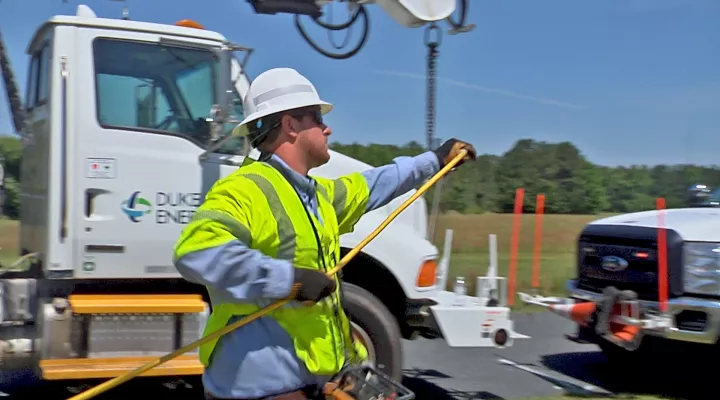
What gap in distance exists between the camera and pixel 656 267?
636 cm

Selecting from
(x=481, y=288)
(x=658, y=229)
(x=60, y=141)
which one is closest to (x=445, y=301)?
(x=481, y=288)

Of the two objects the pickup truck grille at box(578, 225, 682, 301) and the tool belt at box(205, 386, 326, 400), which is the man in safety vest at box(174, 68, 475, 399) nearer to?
the tool belt at box(205, 386, 326, 400)

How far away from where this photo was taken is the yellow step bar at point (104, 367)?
502 cm

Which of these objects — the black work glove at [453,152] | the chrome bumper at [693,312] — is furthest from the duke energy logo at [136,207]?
the chrome bumper at [693,312]

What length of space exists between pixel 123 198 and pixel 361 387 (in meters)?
3.00

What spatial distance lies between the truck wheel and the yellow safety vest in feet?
9.10

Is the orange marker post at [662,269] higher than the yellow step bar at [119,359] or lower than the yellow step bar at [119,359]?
higher

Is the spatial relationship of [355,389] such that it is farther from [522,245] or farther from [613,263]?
[522,245]

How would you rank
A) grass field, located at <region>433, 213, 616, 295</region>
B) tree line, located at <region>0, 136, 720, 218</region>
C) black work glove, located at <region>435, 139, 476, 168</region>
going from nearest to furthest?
1. black work glove, located at <region>435, 139, 476, 168</region>
2. tree line, located at <region>0, 136, 720, 218</region>
3. grass field, located at <region>433, 213, 616, 295</region>

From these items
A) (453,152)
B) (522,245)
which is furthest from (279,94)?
(522,245)

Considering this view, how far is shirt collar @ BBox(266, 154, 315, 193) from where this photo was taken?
2.70 m

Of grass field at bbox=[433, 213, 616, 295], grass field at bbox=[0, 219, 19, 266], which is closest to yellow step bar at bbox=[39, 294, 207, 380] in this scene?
grass field at bbox=[0, 219, 19, 266]

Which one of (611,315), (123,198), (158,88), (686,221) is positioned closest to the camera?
(123,198)

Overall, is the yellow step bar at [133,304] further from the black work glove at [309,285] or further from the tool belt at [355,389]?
the black work glove at [309,285]
